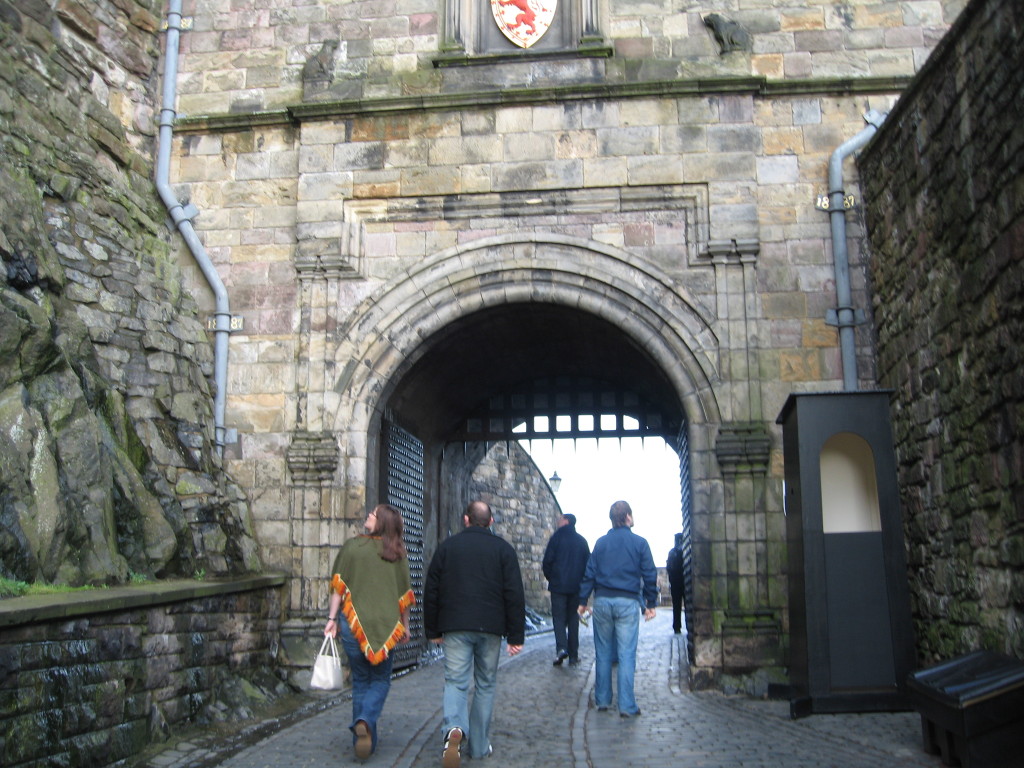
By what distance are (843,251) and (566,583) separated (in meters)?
3.46

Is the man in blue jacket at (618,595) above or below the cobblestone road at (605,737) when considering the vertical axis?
above

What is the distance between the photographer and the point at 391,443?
9.05m

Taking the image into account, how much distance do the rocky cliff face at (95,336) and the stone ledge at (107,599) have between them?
0.28 metres

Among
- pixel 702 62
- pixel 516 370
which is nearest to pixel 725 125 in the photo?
pixel 702 62

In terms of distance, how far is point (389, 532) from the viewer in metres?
5.50

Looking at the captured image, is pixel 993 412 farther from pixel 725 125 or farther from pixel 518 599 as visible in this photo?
pixel 725 125

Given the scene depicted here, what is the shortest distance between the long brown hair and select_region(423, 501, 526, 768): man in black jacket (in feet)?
0.69

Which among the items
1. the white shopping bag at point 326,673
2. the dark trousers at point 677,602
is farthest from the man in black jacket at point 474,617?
the dark trousers at point 677,602

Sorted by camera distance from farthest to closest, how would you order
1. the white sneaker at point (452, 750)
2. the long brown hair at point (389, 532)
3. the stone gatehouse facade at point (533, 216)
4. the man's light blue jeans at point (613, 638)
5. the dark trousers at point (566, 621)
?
the dark trousers at point (566, 621), the stone gatehouse facade at point (533, 216), the man's light blue jeans at point (613, 638), the long brown hair at point (389, 532), the white sneaker at point (452, 750)

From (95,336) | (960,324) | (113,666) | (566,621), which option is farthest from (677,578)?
(113,666)

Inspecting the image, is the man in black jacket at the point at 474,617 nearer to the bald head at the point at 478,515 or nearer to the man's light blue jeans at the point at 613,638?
the bald head at the point at 478,515

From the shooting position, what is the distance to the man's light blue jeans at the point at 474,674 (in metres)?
5.27

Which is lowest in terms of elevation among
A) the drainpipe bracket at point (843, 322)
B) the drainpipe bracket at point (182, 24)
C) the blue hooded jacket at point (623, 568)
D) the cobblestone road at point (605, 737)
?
the cobblestone road at point (605, 737)

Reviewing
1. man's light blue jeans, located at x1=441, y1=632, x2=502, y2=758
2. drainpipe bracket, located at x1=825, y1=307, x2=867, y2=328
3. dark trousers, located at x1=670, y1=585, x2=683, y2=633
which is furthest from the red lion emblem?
dark trousers, located at x1=670, y1=585, x2=683, y2=633
